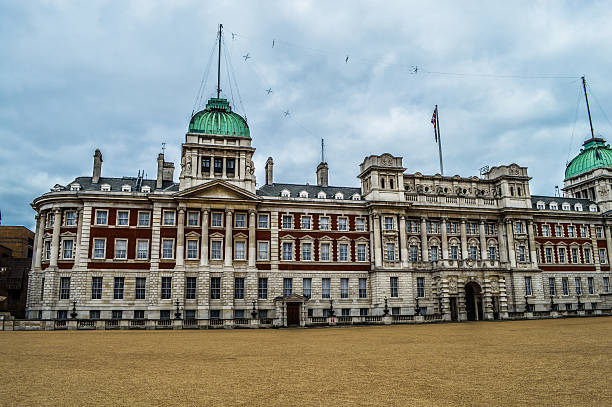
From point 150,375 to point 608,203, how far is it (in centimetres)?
7632

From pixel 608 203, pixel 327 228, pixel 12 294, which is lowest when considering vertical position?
pixel 12 294

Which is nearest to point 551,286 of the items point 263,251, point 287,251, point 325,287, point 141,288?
point 325,287

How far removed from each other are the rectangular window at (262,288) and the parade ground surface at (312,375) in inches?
1185

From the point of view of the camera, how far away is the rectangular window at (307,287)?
191ft

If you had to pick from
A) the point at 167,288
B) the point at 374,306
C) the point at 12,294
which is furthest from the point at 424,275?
the point at 12,294

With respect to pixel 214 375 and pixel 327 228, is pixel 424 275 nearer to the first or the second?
pixel 327 228

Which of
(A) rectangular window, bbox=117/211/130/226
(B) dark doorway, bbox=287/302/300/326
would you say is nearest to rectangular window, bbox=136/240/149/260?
(A) rectangular window, bbox=117/211/130/226

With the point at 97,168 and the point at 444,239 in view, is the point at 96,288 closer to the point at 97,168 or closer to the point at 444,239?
the point at 97,168

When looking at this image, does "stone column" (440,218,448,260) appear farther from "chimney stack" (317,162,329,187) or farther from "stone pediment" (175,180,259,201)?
"stone pediment" (175,180,259,201)

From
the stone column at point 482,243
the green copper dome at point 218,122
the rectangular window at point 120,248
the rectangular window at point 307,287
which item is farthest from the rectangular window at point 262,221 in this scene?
the stone column at point 482,243

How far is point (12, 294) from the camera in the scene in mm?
63281

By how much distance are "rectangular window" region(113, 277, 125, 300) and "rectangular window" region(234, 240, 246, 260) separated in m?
12.9

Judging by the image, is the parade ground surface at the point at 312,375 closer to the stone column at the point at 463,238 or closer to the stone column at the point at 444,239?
the stone column at the point at 444,239

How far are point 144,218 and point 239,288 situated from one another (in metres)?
13.7
